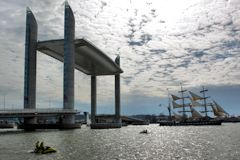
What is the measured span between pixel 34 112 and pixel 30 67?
2757 cm

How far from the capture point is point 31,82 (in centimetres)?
13312

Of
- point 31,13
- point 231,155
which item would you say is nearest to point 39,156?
point 231,155

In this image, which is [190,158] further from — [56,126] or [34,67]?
[34,67]

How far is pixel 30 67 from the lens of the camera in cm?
13400

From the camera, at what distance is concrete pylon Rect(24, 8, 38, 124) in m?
132

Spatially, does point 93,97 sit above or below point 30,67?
below

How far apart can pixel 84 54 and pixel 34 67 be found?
26.3 meters

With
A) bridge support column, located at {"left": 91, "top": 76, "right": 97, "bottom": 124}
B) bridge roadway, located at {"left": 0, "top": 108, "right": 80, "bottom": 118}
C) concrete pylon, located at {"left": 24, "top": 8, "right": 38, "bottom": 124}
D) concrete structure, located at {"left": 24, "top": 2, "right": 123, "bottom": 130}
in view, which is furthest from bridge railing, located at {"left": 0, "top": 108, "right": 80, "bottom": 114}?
bridge support column, located at {"left": 91, "top": 76, "right": 97, "bottom": 124}

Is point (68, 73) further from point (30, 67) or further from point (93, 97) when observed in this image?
point (93, 97)

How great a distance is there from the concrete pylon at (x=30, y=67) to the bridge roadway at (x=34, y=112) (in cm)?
1300

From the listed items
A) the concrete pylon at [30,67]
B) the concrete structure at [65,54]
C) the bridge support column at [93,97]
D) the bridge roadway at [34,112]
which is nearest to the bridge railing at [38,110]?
the bridge roadway at [34,112]

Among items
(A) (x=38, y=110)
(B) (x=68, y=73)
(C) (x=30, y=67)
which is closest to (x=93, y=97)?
(C) (x=30, y=67)

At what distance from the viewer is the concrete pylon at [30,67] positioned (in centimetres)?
13188

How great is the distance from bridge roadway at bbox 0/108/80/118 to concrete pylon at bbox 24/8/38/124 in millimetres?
13003
